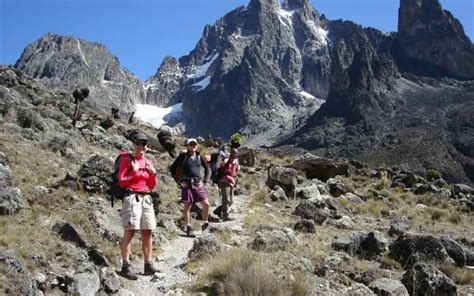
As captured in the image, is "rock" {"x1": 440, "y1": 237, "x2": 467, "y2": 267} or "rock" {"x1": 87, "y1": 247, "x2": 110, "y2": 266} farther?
"rock" {"x1": 440, "y1": 237, "x2": 467, "y2": 267}

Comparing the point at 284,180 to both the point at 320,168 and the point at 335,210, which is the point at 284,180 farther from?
the point at 320,168

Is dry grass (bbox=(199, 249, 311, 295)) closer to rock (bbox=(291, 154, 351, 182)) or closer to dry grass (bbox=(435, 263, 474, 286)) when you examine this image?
dry grass (bbox=(435, 263, 474, 286))

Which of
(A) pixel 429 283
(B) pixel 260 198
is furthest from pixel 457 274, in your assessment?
(B) pixel 260 198

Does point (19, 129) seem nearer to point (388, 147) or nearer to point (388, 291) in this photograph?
point (388, 291)

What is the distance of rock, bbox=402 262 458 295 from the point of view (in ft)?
27.2

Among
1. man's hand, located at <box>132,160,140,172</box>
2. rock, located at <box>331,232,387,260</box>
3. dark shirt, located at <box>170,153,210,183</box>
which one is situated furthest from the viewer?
dark shirt, located at <box>170,153,210,183</box>

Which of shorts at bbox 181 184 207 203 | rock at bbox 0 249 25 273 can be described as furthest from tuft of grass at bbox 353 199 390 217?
rock at bbox 0 249 25 273

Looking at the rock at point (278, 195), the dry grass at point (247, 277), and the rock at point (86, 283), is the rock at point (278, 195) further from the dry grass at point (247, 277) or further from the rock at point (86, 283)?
the rock at point (86, 283)

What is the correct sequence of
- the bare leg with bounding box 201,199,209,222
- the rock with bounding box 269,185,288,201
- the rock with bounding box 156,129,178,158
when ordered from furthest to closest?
the rock with bounding box 156,129,178,158
the rock with bounding box 269,185,288,201
the bare leg with bounding box 201,199,209,222

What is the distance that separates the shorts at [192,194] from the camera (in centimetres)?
1177

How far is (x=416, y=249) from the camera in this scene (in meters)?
10.7

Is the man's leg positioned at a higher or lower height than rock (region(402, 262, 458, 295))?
higher

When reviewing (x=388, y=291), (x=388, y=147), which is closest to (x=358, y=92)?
(x=388, y=147)

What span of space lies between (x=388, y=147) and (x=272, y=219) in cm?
13748
